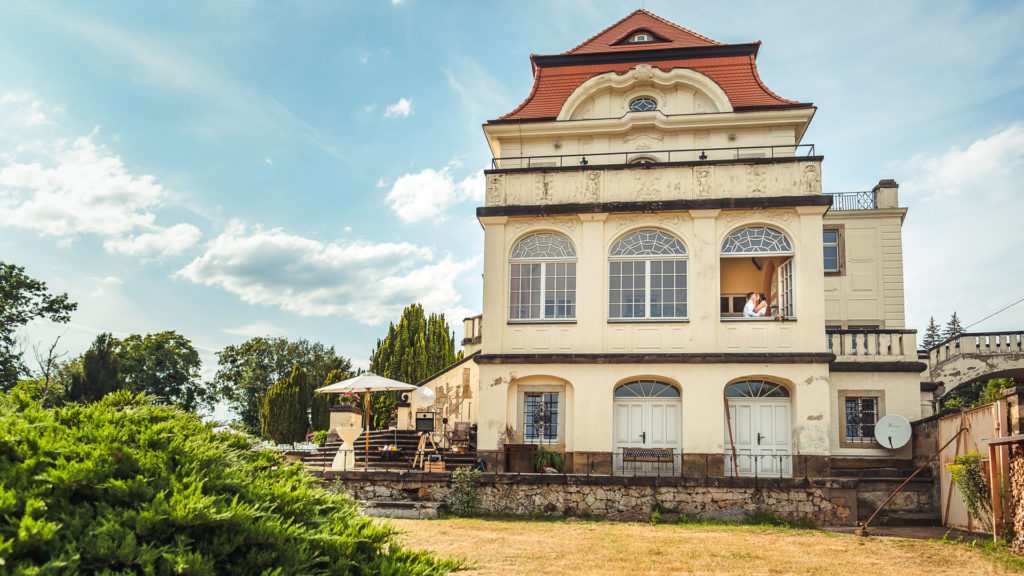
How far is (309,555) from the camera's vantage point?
4168mm

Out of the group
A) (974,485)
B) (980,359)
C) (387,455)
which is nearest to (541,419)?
(387,455)

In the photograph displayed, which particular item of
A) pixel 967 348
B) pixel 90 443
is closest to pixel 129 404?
pixel 90 443

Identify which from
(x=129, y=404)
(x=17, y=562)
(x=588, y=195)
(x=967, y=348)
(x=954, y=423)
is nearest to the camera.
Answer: (x=17, y=562)

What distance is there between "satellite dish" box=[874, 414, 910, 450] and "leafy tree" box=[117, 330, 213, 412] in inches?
1419

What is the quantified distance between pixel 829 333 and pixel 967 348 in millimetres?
10290

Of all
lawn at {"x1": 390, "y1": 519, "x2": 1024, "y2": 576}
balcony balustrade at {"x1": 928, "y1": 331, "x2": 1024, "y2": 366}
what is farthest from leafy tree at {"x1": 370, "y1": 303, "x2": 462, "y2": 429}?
lawn at {"x1": 390, "y1": 519, "x2": 1024, "y2": 576}

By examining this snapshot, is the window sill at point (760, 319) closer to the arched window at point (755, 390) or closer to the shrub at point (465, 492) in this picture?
the arched window at point (755, 390)

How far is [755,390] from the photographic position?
1819 centimetres

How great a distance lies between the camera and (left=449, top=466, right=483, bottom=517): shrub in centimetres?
1611

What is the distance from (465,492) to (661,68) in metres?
12.2

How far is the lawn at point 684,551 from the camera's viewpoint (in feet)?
33.5

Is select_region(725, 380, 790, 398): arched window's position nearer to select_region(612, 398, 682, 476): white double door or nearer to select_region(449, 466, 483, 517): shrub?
select_region(612, 398, 682, 476): white double door

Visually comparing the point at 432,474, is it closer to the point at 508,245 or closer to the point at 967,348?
the point at 508,245

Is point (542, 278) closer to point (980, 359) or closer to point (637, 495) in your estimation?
point (637, 495)
